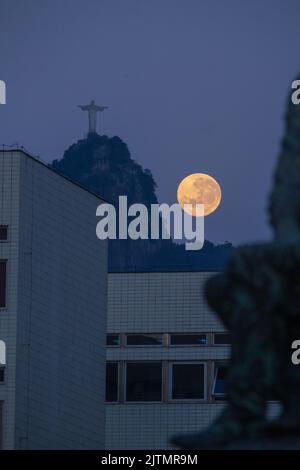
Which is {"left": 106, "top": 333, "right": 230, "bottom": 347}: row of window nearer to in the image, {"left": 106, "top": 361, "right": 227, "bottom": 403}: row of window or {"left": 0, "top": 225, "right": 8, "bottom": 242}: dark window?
{"left": 106, "top": 361, "right": 227, "bottom": 403}: row of window

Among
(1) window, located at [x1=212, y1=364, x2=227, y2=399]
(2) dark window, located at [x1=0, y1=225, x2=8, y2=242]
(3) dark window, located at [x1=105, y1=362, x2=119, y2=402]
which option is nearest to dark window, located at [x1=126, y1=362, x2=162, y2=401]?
(3) dark window, located at [x1=105, y1=362, x2=119, y2=402]

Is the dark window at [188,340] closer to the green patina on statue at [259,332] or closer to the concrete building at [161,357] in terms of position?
the concrete building at [161,357]

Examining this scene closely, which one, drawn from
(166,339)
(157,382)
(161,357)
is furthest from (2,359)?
(157,382)

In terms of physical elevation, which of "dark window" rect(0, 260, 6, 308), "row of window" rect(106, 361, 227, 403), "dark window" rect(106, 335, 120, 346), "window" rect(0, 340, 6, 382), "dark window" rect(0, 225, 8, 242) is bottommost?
"row of window" rect(106, 361, 227, 403)

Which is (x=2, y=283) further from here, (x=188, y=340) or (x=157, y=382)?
(x=157, y=382)

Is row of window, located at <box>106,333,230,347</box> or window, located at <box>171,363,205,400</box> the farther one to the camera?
window, located at <box>171,363,205,400</box>

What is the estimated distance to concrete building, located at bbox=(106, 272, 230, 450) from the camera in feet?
237

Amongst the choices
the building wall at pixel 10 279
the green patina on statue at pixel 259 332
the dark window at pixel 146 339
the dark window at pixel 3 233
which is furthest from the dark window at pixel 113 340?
the green patina on statue at pixel 259 332

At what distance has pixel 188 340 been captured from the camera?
7294cm

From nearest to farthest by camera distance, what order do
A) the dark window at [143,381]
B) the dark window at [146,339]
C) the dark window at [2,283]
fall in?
1. the dark window at [2,283]
2. the dark window at [146,339]
3. the dark window at [143,381]

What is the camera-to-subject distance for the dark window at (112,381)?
73812 millimetres

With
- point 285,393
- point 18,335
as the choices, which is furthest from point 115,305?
point 285,393

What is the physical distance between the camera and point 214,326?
71750mm
